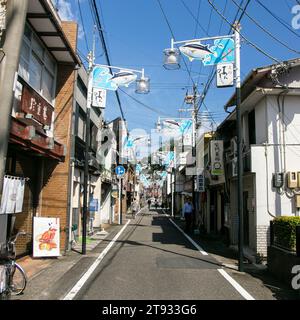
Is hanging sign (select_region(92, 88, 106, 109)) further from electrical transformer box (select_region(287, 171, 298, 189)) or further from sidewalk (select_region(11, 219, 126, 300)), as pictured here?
electrical transformer box (select_region(287, 171, 298, 189))

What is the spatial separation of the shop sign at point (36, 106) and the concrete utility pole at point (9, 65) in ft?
12.5

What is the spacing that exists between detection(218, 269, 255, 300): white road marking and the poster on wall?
5238 mm

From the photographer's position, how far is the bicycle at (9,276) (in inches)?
263

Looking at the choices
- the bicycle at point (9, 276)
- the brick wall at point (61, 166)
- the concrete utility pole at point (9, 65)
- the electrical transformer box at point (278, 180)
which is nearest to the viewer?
the concrete utility pole at point (9, 65)

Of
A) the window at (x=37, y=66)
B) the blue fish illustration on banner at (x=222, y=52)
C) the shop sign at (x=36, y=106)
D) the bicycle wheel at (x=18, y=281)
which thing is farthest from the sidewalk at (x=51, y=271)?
the blue fish illustration on banner at (x=222, y=52)

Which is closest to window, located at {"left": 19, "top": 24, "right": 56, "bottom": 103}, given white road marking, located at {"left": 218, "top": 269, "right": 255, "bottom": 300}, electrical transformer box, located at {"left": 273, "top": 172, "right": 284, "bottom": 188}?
white road marking, located at {"left": 218, "top": 269, "right": 255, "bottom": 300}

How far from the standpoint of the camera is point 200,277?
31.0ft

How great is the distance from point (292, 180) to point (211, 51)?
4838mm

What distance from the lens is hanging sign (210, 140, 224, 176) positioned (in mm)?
16922

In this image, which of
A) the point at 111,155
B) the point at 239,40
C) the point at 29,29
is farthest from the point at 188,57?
the point at 111,155

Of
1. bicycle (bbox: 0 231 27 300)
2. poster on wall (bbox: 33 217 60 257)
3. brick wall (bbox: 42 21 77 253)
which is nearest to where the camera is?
bicycle (bbox: 0 231 27 300)

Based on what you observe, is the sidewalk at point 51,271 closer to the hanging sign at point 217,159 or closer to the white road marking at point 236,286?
the white road marking at point 236,286
